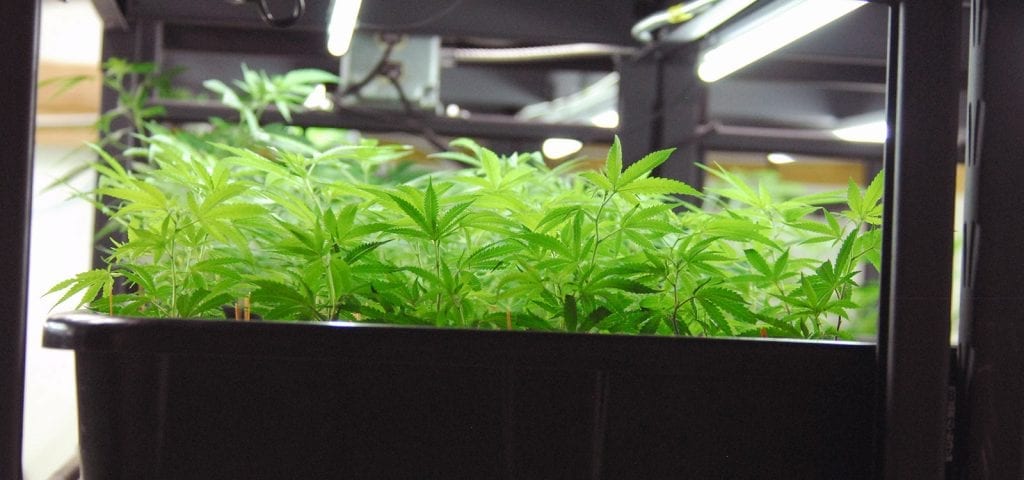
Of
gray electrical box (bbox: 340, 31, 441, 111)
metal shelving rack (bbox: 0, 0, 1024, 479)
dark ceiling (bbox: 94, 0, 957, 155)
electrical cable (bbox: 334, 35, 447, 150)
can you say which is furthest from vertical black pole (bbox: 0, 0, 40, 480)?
gray electrical box (bbox: 340, 31, 441, 111)

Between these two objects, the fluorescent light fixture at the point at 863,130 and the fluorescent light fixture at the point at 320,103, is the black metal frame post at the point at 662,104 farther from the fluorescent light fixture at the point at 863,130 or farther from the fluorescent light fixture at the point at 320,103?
the fluorescent light fixture at the point at 863,130

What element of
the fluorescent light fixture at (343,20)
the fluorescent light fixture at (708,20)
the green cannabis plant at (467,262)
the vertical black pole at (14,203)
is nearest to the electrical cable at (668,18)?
the fluorescent light fixture at (708,20)

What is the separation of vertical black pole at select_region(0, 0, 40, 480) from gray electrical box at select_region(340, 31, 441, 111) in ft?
4.30

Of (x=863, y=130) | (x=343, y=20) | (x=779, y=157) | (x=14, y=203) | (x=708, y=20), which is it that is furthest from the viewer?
(x=863, y=130)

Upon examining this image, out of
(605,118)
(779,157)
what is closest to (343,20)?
(779,157)

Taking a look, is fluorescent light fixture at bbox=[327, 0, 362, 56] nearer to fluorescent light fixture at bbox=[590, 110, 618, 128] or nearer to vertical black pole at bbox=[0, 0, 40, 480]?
vertical black pole at bbox=[0, 0, 40, 480]

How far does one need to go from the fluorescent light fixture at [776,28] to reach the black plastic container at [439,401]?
45 centimetres

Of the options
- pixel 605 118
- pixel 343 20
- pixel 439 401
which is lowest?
pixel 439 401

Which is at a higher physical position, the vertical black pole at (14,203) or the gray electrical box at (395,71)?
the gray electrical box at (395,71)

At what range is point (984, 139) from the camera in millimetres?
441

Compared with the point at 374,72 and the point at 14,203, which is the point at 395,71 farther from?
the point at 14,203

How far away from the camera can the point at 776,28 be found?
0.94 m

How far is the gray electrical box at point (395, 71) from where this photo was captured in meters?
1.72

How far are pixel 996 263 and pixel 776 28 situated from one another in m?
0.56
